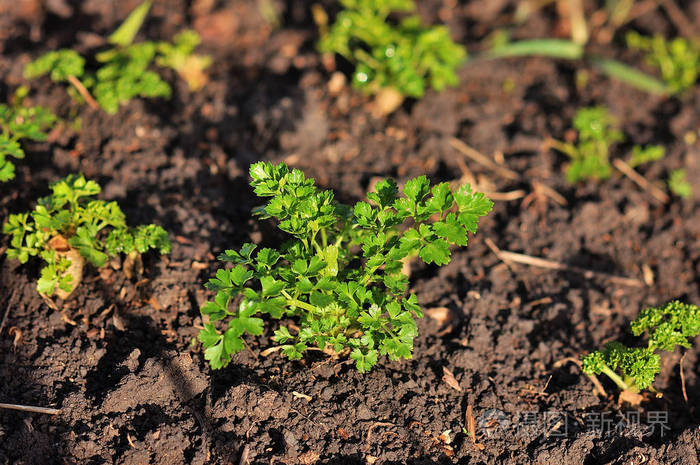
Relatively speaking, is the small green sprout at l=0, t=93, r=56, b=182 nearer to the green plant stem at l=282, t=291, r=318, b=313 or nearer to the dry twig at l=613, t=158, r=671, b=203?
the green plant stem at l=282, t=291, r=318, b=313

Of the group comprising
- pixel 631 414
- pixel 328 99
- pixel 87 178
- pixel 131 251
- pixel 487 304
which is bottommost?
pixel 631 414

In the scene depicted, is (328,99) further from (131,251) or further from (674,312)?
(674,312)

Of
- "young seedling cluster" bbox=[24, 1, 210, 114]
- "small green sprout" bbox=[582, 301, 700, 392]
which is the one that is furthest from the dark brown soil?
"small green sprout" bbox=[582, 301, 700, 392]

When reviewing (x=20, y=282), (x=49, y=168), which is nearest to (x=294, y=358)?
(x=20, y=282)

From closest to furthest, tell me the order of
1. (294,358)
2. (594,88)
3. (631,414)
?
(294,358), (631,414), (594,88)

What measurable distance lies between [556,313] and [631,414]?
55 centimetres

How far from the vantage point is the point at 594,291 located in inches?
121

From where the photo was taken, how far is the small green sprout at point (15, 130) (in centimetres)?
272

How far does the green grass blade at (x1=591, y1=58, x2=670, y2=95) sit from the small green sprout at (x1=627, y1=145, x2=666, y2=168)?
552 mm

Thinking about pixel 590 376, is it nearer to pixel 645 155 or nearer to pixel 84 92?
pixel 645 155

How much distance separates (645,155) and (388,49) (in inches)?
66.0

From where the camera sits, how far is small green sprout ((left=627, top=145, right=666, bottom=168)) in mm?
3652

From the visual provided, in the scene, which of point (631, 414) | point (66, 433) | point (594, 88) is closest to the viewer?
point (66, 433)

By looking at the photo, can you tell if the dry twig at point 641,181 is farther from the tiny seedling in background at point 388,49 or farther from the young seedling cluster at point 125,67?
the young seedling cluster at point 125,67
